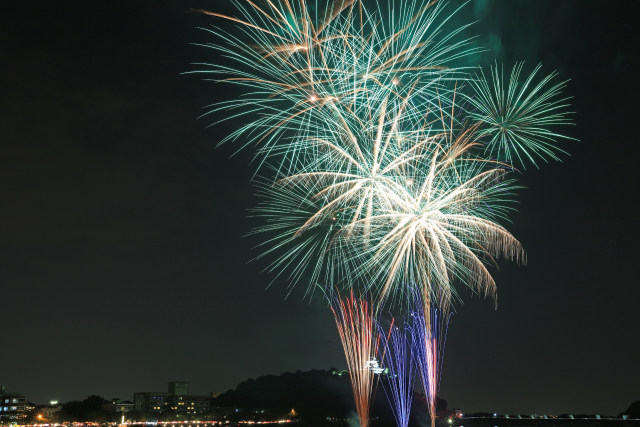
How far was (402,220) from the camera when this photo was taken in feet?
60.1

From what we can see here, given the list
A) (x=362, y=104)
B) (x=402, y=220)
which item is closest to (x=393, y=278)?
(x=402, y=220)

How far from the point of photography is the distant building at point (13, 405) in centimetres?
12827

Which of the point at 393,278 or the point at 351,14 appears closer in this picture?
the point at 351,14

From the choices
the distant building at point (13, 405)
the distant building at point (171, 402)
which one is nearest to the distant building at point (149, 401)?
the distant building at point (171, 402)

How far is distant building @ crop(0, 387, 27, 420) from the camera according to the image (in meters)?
128

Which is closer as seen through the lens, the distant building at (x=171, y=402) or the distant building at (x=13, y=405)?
the distant building at (x=13, y=405)

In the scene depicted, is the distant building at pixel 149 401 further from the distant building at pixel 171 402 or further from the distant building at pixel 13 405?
the distant building at pixel 13 405

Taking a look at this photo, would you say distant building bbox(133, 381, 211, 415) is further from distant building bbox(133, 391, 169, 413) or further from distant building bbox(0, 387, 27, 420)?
distant building bbox(0, 387, 27, 420)

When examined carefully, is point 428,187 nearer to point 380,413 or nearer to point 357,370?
point 357,370

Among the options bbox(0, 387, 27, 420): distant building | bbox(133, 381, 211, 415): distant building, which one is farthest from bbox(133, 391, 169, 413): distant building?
bbox(0, 387, 27, 420): distant building

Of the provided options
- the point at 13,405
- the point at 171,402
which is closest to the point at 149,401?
the point at 171,402

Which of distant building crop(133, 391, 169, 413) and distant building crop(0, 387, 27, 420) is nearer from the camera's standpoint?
distant building crop(0, 387, 27, 420)

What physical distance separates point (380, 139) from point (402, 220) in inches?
110

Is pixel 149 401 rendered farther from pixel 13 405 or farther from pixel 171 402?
pixel 13 405
